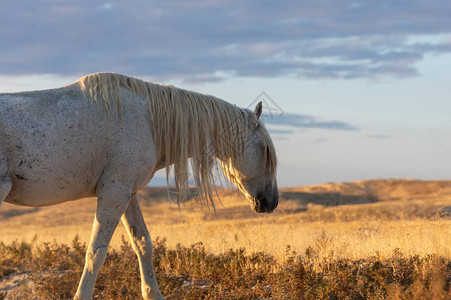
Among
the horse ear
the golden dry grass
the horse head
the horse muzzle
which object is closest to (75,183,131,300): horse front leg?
the golden dry grass

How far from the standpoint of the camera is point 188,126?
18.6ft

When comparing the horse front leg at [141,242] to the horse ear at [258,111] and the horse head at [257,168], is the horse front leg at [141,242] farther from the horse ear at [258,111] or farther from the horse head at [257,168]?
the horse ear at [258,111]

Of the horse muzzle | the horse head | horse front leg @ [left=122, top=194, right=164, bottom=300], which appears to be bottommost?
horse front leg @ [left=122, top=194, right=164, bottom=300]

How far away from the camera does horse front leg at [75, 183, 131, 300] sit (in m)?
4.90

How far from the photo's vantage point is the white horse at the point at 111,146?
15.6 ft

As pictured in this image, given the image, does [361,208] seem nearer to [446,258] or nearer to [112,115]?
[446,258]

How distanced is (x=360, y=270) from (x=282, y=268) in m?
1.00

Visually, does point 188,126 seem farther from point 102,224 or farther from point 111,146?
point 102,224

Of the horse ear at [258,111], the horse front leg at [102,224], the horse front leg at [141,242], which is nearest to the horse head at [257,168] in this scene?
the horse ear at [258,111]

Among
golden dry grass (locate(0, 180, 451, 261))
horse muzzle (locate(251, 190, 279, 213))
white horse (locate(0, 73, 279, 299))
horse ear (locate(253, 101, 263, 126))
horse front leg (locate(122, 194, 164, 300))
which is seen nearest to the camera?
white horse (locate(0, 73, 279, 299))

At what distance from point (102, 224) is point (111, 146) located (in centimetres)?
77

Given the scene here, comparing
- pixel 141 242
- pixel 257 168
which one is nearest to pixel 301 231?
pixel 257 168

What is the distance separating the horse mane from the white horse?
0.01 metres

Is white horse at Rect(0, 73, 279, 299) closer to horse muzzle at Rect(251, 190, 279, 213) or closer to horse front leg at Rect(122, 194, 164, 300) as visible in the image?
horse front leg at Rect(122, 194, 164, 300)
